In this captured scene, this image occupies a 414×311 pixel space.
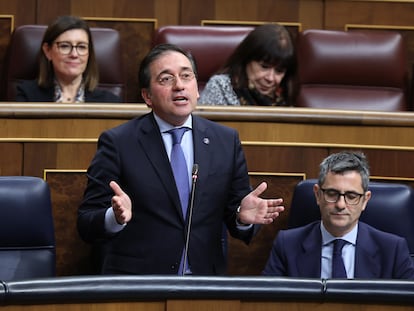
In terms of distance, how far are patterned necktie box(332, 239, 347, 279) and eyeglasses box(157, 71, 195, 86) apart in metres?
0.26

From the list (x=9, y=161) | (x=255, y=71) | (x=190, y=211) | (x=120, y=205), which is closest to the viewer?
(x=120, y=205)

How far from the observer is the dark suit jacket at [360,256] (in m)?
1.20

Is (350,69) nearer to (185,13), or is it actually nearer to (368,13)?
(368,13)

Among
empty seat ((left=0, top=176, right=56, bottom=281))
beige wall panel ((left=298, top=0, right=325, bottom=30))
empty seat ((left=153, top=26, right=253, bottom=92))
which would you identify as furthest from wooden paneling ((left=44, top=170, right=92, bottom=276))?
beige wall panel ((left=298, top=0, right=325, bottom=30))

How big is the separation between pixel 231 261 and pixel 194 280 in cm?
52

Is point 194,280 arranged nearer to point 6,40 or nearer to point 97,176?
point 97,176

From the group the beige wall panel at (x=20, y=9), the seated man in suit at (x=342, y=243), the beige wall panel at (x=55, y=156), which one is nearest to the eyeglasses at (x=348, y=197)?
the seated man in suit at (x=342, y=243)

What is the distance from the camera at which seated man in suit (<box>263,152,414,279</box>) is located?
120 centimetres

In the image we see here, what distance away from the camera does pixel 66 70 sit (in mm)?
1602

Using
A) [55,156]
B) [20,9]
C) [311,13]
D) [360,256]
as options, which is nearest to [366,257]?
[360,256]

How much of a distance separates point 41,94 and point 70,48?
0.28 feet

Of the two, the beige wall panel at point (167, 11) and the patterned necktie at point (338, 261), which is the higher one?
the beige wall panel at point (167, 11)

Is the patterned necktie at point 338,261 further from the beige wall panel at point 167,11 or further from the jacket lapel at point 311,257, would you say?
the beige wall panel at point 167,11

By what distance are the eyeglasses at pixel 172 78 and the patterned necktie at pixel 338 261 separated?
0.87ft
